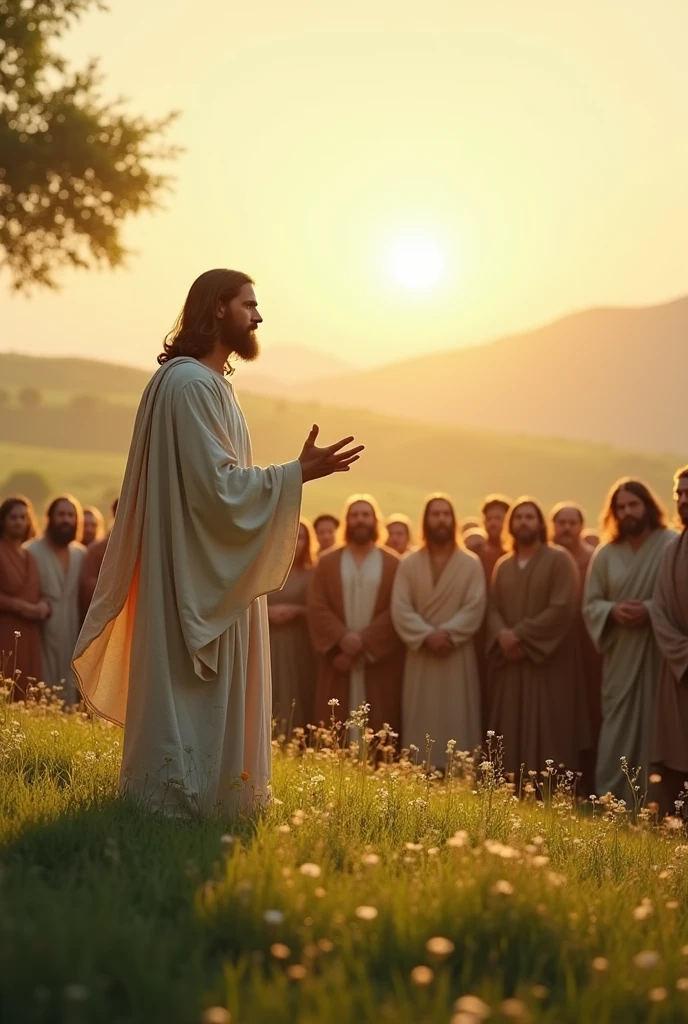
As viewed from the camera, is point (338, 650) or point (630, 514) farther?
point (338, 650)

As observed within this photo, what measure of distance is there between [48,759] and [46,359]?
144922 mm

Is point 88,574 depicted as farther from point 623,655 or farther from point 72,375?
point 72,375

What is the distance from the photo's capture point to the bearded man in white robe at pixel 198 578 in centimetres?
699

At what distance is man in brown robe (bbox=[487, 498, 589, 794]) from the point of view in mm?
13164

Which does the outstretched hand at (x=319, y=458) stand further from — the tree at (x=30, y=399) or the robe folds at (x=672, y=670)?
the tree at (x=30, y=399)

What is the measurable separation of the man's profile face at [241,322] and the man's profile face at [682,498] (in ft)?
15.5

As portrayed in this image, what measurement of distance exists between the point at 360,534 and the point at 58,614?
3413mm

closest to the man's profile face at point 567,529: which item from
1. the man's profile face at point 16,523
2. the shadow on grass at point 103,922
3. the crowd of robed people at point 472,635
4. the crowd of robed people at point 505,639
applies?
the crowd of robed people at point 472,635

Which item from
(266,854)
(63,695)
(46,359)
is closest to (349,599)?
(63,695)

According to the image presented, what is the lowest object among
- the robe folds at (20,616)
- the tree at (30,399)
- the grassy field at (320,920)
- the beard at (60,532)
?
the grassy field at (320,920)

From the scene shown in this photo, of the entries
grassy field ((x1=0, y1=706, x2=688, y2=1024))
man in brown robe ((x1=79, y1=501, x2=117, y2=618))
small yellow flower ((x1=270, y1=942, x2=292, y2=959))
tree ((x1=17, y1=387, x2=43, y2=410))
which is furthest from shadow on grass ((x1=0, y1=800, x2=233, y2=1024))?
tree ((x1=17, y1=387, x2=43, y2=410))

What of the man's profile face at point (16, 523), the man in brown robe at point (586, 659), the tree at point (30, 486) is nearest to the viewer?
the man in brown robe at point (586, 659)

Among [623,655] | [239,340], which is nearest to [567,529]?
[623,655]

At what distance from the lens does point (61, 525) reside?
49.1 ft
